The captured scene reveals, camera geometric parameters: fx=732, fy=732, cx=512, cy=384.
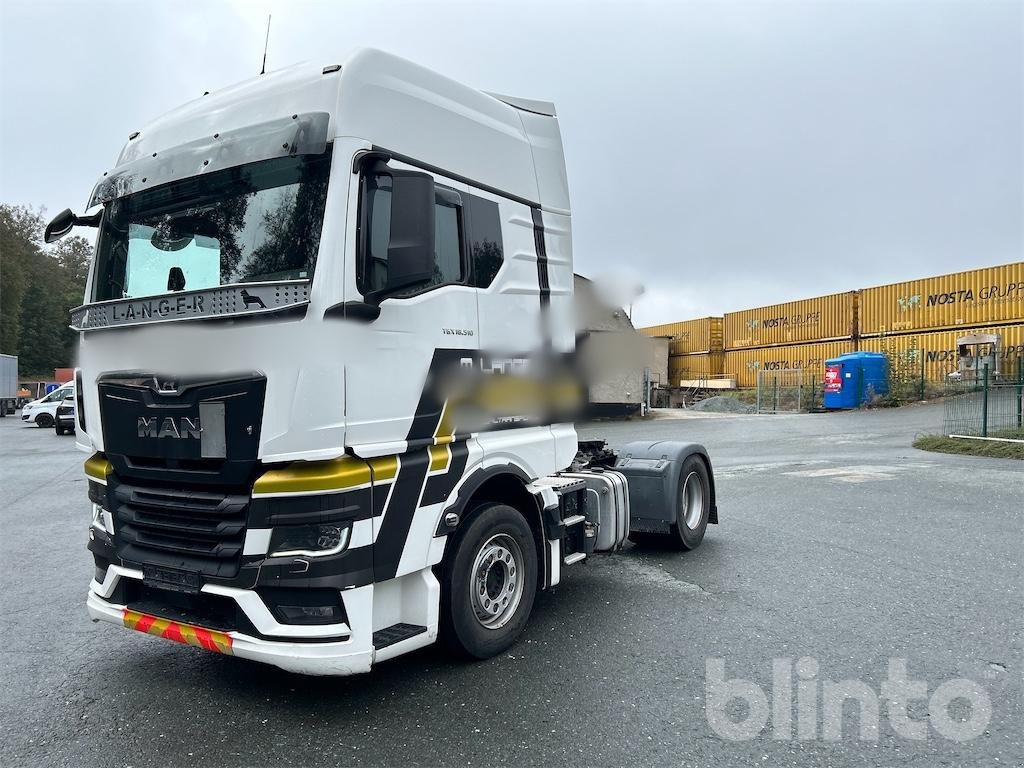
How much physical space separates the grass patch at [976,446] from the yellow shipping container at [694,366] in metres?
23.5

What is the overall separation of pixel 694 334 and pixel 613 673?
39071 mm

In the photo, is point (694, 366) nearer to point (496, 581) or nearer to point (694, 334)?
point (694, 334)

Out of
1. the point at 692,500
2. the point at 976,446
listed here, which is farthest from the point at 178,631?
the point at 976,446

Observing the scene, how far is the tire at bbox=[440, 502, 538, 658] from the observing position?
3980mm

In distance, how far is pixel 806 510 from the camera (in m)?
8.86

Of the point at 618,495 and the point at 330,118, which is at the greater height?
the point at 330,118

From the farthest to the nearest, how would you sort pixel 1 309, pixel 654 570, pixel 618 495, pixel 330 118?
pixel 1 309
pixel 654 570
pixel 618 495
pixel 330 118

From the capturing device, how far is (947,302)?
28.8 meters

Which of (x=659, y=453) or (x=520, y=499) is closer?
(x=520, y=499)

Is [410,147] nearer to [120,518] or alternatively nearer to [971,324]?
[120,518]

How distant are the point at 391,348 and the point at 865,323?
109ft

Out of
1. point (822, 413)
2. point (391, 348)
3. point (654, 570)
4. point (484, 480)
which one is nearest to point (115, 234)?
point (391, 348)

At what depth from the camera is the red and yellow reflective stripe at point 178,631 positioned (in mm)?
3461

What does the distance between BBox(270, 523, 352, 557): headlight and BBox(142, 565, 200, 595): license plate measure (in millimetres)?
523
